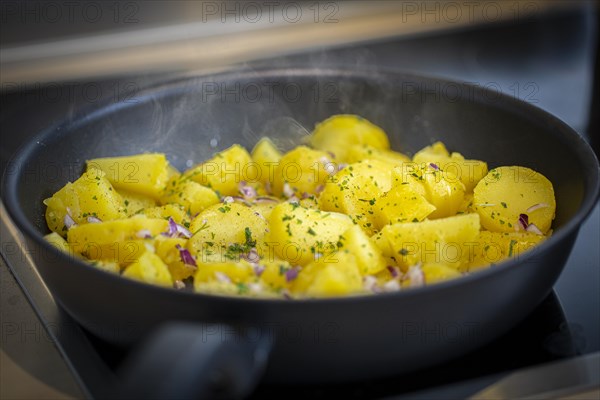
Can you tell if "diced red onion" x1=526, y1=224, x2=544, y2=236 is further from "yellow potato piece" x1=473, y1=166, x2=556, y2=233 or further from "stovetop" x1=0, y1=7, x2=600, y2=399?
"stovetop" x1=0, y1=7, x2=600, y2=399

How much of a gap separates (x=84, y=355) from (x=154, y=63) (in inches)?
67.8

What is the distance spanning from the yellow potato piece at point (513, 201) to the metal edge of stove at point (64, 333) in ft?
2.51

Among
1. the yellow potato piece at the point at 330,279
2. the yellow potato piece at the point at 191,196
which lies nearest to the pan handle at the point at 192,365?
the yellow potato piece at the point at 330,279

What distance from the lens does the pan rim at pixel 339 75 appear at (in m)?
1.03

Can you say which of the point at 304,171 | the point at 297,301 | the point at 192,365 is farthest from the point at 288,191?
the point at 192,365

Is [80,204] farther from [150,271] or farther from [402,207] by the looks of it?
[402,207]

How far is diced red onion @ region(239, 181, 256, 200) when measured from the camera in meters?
1.69

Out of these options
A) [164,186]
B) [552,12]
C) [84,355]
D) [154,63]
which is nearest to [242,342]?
[84,355]

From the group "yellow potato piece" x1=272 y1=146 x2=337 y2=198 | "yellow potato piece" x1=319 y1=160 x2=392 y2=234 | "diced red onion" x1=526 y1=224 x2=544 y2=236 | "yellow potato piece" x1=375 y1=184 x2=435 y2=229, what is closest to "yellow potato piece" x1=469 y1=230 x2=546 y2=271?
"diced red onion" x1=526 y1=224 x2=544 y2=236

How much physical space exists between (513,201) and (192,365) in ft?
2.68

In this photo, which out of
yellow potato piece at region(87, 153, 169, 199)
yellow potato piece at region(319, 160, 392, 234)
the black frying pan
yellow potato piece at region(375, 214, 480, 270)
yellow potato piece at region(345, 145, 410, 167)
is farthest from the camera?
yellow potato piece at region(345, 145, 410, 167)

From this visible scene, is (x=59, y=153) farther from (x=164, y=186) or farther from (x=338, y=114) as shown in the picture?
(x=338, y=114)

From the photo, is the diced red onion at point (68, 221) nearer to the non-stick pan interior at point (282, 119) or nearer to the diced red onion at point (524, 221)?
the non-stick pan interior at point (282, 119)

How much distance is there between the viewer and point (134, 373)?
0.89 m
